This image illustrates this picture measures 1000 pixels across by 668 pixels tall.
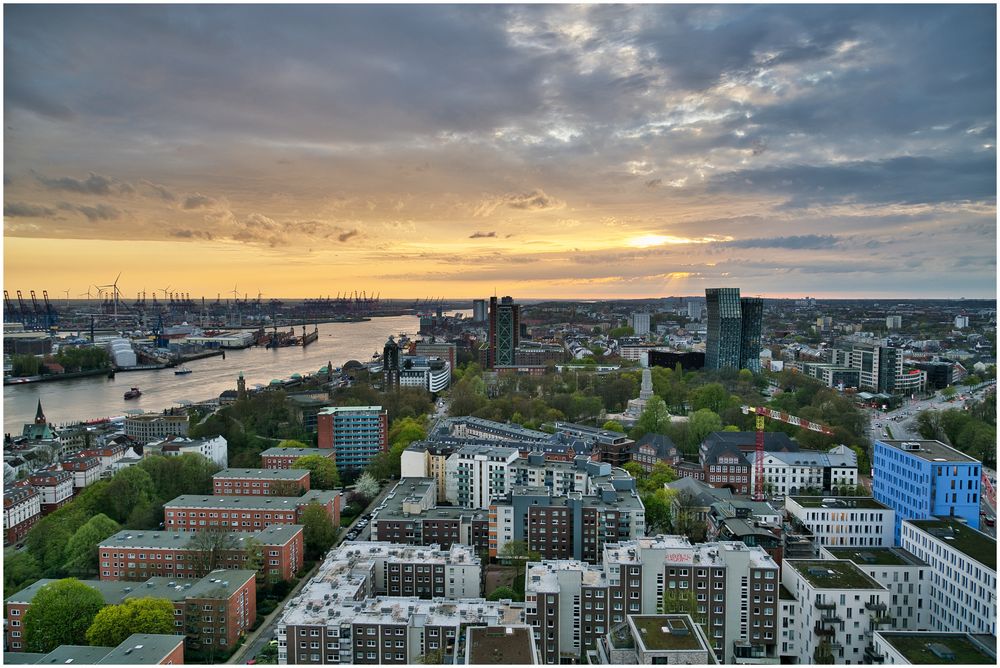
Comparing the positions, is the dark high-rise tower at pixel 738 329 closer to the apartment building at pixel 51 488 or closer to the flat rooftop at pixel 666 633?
the apartment building at pixel 51 488

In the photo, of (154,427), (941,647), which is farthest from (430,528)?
(154,427)

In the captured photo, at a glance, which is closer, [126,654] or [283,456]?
[126,654]

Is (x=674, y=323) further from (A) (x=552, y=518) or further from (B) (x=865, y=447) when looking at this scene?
(A) (x=552, y=518)

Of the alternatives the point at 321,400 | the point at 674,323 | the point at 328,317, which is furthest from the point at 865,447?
the point at 328,317

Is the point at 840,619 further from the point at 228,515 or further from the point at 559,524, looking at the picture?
the point at 228,515

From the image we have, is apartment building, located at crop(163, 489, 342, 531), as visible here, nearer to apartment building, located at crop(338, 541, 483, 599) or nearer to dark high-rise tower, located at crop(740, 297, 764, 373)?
apartment building, located at crop(338, 541, 483, 599)

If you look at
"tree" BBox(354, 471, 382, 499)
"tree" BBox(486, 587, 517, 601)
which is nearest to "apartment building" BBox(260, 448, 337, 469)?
"tree" BBox(354, 471, 382, 499)

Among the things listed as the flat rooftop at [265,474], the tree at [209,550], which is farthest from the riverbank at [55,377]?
the tree at [209,550]
